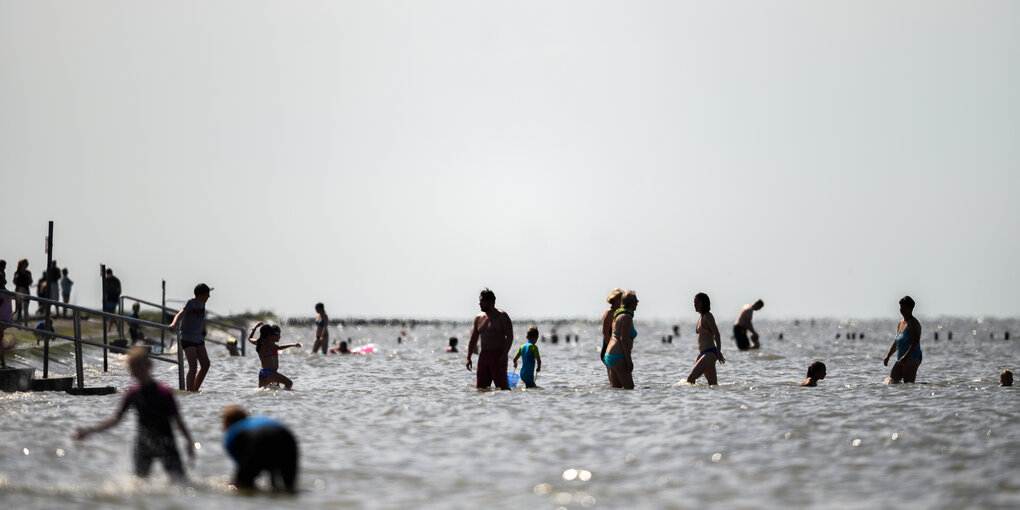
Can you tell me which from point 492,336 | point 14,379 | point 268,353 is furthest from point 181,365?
point 492,336

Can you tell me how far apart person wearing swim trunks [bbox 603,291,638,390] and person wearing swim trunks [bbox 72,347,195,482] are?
28.8ft

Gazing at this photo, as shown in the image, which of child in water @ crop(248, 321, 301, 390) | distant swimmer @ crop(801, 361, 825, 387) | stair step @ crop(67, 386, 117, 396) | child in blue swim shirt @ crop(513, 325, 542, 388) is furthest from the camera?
child in blue swim shirt @ crop(513, 325, 542, 388)

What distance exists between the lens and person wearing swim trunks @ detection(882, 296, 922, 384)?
17109 mm

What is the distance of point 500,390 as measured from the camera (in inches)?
694

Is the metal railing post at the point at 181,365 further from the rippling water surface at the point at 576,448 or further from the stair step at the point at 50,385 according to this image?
the stair step at the point at 50,385

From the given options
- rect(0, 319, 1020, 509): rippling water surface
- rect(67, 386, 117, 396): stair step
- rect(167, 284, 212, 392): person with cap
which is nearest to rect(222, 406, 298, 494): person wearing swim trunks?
rect(0, 319, 1020, 509): rippling water surface

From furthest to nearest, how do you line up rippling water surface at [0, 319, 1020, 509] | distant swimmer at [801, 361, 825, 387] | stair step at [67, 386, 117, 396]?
distant swimmer at [801, 361, 825, 387] < stair step at [67, 386, 117, 396] < rippling water surface at [0, 319, 1020, 509]

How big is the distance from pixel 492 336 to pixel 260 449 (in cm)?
849

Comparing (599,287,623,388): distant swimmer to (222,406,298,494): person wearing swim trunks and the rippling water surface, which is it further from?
(222,406,298,494): person wearing swim trunks

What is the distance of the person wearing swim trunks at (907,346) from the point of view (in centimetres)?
1711

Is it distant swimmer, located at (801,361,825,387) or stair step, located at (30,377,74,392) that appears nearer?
stair step, located at (30,377,74,392)

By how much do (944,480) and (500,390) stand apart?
914cm

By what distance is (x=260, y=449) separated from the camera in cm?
848

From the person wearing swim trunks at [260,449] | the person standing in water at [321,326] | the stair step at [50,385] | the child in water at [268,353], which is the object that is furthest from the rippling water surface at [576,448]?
the person standing in water at [321,326]
